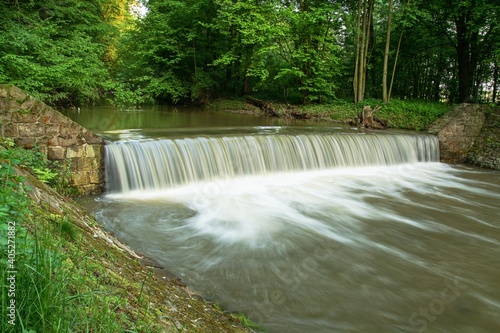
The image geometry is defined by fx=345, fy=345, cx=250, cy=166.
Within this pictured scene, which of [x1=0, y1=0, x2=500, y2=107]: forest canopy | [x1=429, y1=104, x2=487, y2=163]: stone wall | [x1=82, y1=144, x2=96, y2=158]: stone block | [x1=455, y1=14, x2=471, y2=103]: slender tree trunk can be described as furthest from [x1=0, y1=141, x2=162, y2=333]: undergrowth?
[x1=455, y1=14, x2=471, y2=103]: slender tree trunk

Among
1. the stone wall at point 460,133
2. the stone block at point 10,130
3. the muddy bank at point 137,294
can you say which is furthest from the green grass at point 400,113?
the muddy bank at point 137,294

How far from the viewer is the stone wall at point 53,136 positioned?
237 inches

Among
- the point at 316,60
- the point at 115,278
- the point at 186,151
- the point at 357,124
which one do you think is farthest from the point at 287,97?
the point at 115,278

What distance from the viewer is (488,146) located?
41.6ft

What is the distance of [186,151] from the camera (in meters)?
8.65

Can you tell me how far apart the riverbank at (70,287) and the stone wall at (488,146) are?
41.8 ft

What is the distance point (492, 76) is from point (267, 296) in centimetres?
2135

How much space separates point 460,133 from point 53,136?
13.4m

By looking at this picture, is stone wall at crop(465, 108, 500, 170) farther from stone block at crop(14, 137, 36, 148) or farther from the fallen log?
stone block at crop(14, 137, 36, 148)

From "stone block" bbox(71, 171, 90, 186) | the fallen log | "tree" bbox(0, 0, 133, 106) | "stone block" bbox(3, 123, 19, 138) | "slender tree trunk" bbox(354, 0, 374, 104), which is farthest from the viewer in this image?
"slender tree trunk" bbox(354, 0, 374, 104)

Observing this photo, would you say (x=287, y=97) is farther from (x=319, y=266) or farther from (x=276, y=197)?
(x=319, y=266)

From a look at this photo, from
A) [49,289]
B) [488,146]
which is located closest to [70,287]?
[49,289]

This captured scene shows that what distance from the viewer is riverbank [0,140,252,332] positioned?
157 centimetres

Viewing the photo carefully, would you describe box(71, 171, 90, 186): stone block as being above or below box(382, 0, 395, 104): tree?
below
